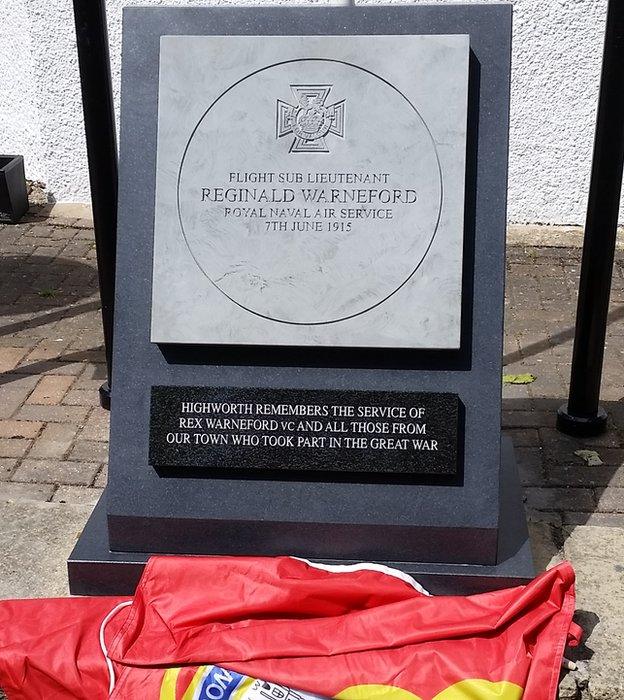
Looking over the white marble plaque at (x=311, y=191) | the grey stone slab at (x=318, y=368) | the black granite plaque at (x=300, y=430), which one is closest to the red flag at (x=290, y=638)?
the grey stone slab at (x=318, y=368)

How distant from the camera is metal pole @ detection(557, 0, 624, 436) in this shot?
3482 mm

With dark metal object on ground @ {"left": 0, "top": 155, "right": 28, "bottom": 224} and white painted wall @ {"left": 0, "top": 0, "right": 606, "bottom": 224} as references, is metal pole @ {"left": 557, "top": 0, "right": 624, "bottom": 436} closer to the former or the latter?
white painted wall @ {"left": 0, "top": 0, "right": 606, "bottom": 224}

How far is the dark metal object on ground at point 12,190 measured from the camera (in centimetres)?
633

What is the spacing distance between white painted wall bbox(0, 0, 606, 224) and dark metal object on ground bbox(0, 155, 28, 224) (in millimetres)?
188

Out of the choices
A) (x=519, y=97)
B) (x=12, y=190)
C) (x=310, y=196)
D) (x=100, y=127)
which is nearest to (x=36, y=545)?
(x=310, y=196)

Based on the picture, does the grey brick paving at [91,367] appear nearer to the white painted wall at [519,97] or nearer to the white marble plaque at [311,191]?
the white painted wall at [519,97]

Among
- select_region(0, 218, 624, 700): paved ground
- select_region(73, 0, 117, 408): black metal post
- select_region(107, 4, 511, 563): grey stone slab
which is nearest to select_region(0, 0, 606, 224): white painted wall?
select_region(0, 218, 624, 700): paved ground

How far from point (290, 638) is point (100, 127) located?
2.11 meters

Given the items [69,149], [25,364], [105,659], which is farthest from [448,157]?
[69,149]

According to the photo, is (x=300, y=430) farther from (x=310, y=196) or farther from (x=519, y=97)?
(x=519, y=97)

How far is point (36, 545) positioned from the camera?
3.22m

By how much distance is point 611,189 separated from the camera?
3586 mm

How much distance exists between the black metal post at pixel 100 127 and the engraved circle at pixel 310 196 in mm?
1056

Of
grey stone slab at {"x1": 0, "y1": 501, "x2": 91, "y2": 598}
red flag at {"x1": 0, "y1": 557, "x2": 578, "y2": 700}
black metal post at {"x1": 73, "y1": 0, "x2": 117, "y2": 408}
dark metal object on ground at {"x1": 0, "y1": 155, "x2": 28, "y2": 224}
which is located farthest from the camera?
dark metal object on ground at {"x1": 0, "y1": 155, "x2": 28, "y2": 224}
